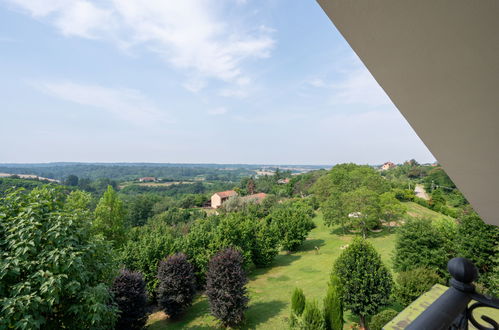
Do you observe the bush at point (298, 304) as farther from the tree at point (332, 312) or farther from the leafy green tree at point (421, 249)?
the leafy green tree at point (421, 249)

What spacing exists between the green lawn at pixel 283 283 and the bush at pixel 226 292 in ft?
3.52

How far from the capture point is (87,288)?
620 centimetres

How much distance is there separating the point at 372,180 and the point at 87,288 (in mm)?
32631

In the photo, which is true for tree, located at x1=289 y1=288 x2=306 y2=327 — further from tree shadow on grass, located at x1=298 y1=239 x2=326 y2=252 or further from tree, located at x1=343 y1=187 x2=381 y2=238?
tree, located at x1=343 y1=187 x2=381 y2=238

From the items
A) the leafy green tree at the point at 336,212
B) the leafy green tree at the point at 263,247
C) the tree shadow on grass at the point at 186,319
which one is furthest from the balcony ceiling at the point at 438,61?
the leafy green tree at the point at 336,212

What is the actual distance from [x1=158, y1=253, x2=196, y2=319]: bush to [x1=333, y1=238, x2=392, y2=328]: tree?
24.1 ft

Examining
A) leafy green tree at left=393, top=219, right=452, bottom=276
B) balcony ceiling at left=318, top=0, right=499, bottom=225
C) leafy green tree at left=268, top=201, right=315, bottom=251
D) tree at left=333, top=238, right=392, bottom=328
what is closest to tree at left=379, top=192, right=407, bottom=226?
leafy green tree at left=268, top=201, right=315, bottom=251

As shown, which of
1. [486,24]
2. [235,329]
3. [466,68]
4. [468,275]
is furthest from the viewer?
[235,329]

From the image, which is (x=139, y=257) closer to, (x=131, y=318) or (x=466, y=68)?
(x=131, y=318)

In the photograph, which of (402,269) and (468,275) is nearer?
(468,275)

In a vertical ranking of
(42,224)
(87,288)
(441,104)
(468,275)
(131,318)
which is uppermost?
(441,104)

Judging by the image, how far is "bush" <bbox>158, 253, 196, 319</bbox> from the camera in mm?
11953

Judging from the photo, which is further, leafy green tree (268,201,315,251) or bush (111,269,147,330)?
leafy green tree (268,201,315,251)

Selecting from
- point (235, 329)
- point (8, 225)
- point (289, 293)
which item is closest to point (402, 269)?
point (289, 293)
